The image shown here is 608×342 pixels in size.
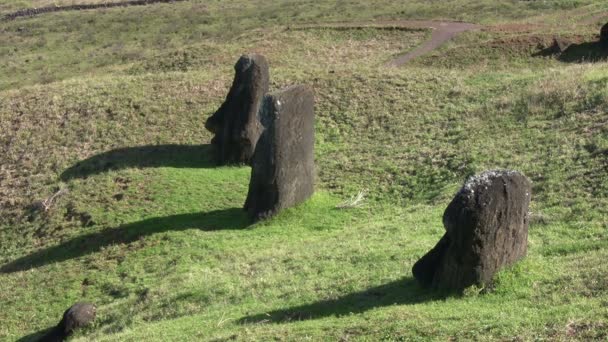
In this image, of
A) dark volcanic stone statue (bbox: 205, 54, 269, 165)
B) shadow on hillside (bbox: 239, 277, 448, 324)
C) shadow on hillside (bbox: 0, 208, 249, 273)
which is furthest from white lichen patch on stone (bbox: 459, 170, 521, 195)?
dark volcanic stone statue (bbox: 205, 54, 269, 165)

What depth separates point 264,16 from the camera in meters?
68.1

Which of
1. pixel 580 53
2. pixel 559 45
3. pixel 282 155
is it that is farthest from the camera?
pixel 559 45

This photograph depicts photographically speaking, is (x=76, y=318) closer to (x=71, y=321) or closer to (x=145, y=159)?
(x=71, y=321)

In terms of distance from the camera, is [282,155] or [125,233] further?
[125,233]

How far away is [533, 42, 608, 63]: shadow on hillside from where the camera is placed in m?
37.6

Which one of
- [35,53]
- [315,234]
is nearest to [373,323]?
[315,234]

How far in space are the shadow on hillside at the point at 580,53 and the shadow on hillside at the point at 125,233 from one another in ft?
71.0

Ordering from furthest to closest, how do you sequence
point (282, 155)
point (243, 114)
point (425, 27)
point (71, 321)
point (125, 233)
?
1. point (425, 27)
2. point (243, 114)
3. point (125, 233)
4. point (282, 155)
5. point (71, 321)

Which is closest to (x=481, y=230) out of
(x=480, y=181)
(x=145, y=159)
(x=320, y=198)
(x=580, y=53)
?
(x=480, y=181)

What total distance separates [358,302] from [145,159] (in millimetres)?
16313

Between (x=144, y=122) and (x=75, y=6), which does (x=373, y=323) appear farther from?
(x=75, y=6)

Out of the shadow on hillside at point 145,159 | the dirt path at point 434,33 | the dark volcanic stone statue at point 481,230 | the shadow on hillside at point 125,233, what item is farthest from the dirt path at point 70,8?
the dark volcanic stone statue at point 481,230

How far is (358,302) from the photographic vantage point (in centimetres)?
1527

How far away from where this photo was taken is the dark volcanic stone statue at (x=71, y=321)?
18.4 metres
